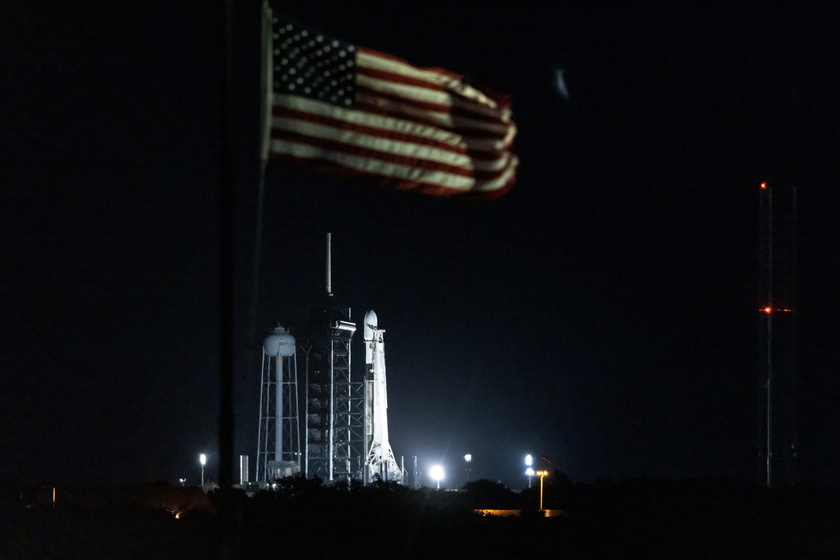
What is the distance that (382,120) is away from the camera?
47.5 ft

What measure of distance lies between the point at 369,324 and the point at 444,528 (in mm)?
59401

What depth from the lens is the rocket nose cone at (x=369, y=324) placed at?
4003 inches

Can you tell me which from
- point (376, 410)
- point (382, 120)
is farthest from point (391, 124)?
point (376, 410)

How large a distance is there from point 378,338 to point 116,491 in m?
39.3

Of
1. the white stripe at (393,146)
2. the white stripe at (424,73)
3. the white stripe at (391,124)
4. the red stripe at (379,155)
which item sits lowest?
the red stripe at (379,155)

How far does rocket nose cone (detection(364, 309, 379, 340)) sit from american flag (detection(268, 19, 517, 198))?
3372 inches

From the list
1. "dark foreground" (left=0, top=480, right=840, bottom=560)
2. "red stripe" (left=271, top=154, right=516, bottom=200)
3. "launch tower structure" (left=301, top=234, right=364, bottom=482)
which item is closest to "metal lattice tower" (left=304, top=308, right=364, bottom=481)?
"launch tower structure" (left=301, top=234, right=364, bottom=482)

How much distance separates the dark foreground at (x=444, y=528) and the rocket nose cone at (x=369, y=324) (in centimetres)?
4772

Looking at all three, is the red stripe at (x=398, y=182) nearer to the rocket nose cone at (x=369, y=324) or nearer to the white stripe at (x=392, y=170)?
the white stripe at (x=392, y=170)

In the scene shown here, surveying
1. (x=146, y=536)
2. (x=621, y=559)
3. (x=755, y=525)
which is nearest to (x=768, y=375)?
(x=755, y=525)

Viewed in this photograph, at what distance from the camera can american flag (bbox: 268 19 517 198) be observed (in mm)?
13461

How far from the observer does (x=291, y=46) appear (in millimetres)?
13477

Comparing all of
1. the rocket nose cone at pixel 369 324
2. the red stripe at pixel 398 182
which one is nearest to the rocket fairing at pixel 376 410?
the rocket nose cone at pixel 369 324

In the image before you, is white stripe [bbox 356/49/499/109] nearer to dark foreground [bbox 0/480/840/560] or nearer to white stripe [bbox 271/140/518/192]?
white stripe [bbox 271/140/518/192]
